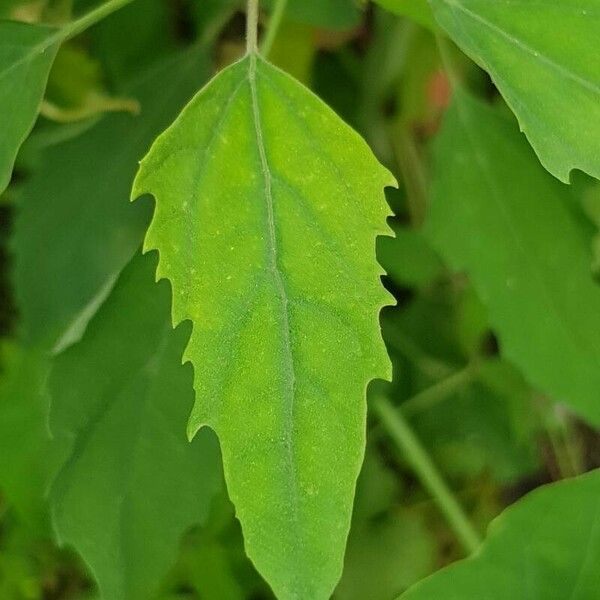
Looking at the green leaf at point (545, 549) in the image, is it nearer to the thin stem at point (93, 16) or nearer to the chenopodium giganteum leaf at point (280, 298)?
the chenopodium giganteum leaf at point (280, 298)

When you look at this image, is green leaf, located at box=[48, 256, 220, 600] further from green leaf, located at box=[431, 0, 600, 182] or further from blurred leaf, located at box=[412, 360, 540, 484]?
blurred leaf, located at box=[412, 360, 540, 484]

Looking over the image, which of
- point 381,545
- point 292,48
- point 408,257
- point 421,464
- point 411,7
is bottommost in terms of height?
point 381,545

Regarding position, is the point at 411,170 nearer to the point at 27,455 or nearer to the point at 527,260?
the point at 527,260

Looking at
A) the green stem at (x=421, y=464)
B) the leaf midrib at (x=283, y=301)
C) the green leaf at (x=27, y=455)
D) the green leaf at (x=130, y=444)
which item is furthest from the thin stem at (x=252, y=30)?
the green stem at (x=421, y=464)

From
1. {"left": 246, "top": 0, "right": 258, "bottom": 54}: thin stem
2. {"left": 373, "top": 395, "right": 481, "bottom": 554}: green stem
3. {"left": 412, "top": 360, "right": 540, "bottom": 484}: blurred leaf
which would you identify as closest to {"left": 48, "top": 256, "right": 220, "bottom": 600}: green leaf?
{"left": 246, "top": 0, "right": 258, "bottom": 54}: thin stem

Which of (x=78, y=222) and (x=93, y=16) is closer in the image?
(x=93, y=16)

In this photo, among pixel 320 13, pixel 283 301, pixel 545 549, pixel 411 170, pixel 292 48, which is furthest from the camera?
pixel 411 170

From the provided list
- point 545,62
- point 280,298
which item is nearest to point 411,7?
point 545,62
